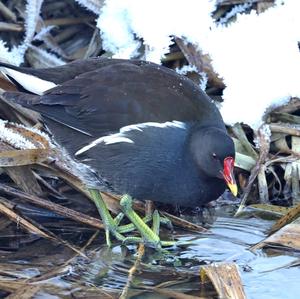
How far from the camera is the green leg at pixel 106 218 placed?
3.77 metres

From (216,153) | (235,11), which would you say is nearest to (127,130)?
(216,153)

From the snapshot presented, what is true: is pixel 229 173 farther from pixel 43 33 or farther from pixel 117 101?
pixel 43 33

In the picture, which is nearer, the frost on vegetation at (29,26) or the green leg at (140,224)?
the green leg at (140,224)

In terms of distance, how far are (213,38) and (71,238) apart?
1.53m

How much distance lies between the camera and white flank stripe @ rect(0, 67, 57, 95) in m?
3.82

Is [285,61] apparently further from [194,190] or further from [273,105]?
Result: [194,190]

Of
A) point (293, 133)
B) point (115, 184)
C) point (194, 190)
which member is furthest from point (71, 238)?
point (293, 133)

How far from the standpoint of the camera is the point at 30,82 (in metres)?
3.85

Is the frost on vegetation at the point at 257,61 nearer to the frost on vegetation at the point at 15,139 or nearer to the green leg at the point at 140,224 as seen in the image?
the green leg at the point at 140,224

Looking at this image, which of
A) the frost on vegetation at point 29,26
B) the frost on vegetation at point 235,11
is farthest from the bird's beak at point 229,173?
the frost on vegetation at point 29,26

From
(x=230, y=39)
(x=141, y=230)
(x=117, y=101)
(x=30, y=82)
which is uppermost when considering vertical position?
(x=230, y=39)

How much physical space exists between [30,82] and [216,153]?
0.95 m

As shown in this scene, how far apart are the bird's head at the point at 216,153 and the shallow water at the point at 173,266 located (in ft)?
0.98

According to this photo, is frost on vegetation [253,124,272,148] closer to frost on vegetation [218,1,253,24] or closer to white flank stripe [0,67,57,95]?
frost on vegetation [218,1,253,24]
